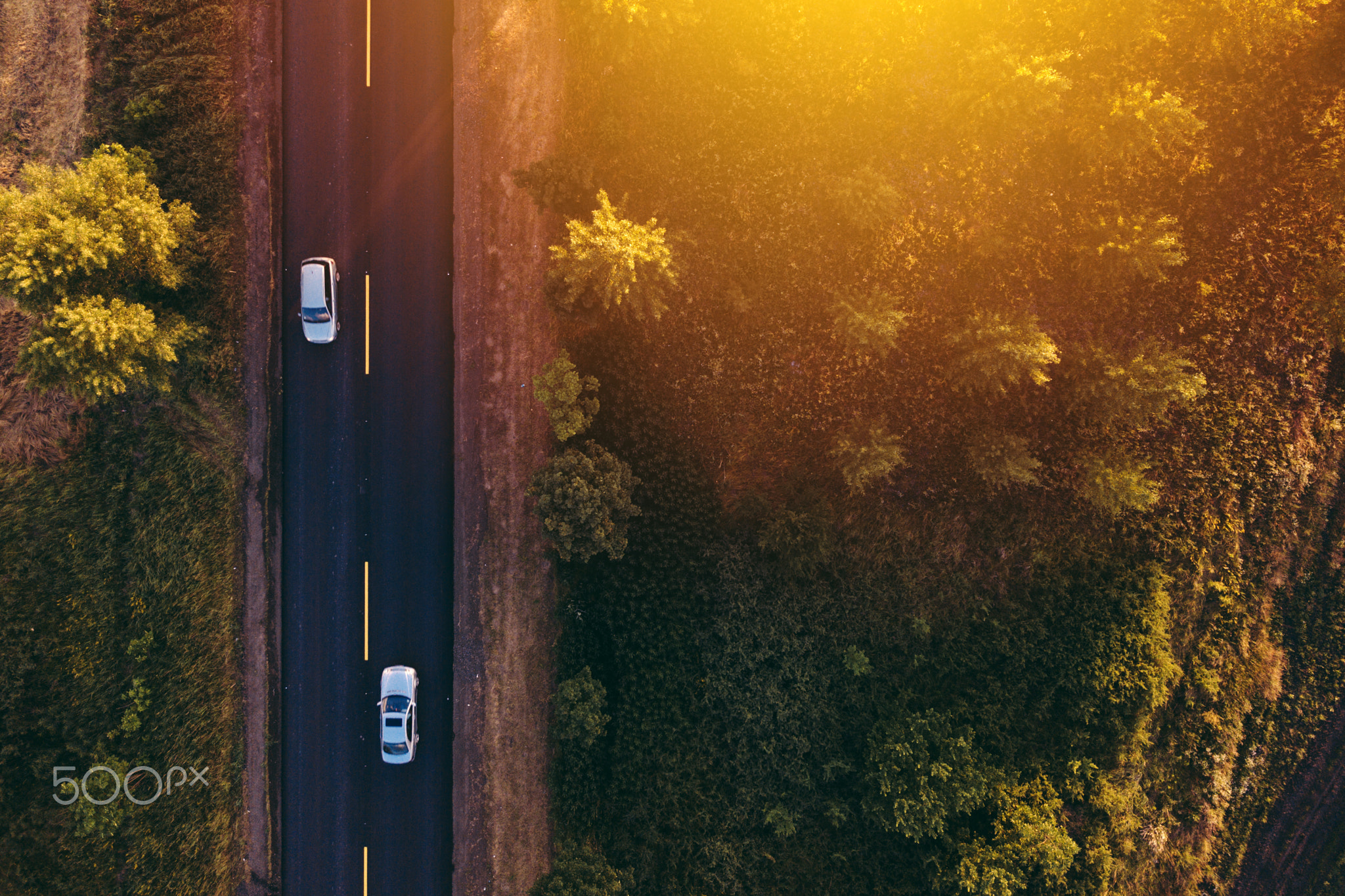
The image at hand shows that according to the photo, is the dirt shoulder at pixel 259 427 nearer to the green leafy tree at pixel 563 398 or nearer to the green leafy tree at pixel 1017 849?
the green leafy tree at pixel 563 398

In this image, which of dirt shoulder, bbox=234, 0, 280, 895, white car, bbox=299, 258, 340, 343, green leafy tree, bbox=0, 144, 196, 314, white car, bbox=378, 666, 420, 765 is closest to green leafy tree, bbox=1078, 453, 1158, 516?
white car, bbox=378, 666, 420, 765

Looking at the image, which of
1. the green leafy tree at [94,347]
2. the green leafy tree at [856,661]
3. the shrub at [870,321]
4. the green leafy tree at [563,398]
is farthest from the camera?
the green leafy tree at [856,661]

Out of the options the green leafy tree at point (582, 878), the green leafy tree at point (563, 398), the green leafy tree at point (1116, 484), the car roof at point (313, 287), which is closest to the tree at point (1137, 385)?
the green leafy tree at point (1116, 484)

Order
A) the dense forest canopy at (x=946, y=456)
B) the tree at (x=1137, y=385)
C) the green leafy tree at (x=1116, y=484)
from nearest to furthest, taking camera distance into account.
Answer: the tree at (x=1137, y=385) → the green leafy tree at (x=1116, y=484) → the dense forest canopy at (x=946, y=456)

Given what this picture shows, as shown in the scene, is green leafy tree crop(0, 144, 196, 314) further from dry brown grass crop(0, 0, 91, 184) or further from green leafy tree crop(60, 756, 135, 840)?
green leafy tree crop(60, 756, 135, 840)

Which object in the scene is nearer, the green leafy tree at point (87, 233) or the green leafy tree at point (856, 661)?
the green leafy tree at point (87, 233)

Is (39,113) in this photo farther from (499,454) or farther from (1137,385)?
(1137,385)

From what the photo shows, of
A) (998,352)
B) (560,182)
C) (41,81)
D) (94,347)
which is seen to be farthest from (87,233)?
(998,352)
